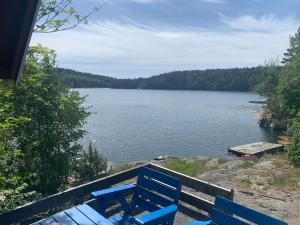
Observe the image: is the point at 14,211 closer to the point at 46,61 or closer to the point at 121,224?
the point at 121,224

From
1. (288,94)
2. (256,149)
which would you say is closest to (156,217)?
(256,149)

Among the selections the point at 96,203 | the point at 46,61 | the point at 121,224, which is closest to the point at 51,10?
the point at 96,203

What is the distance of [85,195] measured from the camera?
249 inches

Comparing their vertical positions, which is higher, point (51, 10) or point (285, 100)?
point (51, 10)

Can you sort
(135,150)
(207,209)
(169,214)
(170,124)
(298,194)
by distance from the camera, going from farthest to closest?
1. (170,124)
2. (135,150)
3. (298,194)
4. (207,209)
5. (169,214)

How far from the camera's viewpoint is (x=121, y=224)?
5.70 m

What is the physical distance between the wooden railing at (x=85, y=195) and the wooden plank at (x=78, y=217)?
2.42ft

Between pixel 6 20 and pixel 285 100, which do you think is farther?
pixel 285 100

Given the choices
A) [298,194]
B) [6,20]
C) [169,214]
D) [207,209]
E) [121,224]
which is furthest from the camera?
[298,194]

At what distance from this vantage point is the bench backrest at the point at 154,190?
5.73 metres

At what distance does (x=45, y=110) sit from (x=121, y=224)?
13.4 metres

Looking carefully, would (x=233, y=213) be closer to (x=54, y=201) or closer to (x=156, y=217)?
(x=156, y=217)

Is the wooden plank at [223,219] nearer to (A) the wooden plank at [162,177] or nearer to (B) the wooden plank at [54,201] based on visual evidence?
(A) the wooden plank at [162,177]

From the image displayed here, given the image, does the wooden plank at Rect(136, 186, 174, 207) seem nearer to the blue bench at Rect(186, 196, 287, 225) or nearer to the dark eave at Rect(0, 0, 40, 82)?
the blue bench at Rect(186, 196, 287, 225)
